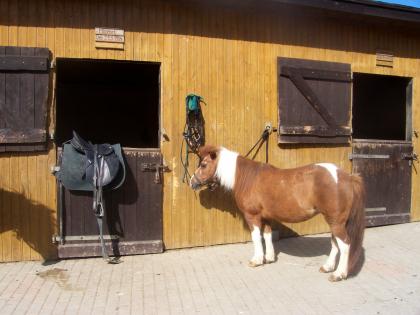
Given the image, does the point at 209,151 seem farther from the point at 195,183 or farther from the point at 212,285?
the point at 212,285

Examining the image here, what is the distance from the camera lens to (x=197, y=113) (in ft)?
16.6

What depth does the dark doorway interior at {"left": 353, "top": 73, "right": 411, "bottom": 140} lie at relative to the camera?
812cm

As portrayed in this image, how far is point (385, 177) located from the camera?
246 inches

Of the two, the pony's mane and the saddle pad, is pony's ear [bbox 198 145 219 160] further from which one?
the saddle pad

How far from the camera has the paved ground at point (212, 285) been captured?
3471mm

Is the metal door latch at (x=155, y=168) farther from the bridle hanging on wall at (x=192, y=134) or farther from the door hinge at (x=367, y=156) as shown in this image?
the door hinge at (x=367, y=156)

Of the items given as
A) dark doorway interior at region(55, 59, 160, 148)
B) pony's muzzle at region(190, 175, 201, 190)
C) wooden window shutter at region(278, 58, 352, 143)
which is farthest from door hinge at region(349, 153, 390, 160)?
dark doorway interior at region(55, 59, 160, 148)

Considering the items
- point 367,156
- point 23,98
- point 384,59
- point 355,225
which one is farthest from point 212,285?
point 384,59

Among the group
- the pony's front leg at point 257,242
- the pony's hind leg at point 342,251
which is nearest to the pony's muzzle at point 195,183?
the pony's front leg at point 257,242

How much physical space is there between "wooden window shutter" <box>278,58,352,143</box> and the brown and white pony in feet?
3.80

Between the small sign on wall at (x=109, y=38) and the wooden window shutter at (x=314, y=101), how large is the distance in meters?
2.14

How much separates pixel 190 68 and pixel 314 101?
1.80 m

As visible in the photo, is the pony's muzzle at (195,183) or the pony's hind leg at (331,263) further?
the pony's muzzle at (195,183)

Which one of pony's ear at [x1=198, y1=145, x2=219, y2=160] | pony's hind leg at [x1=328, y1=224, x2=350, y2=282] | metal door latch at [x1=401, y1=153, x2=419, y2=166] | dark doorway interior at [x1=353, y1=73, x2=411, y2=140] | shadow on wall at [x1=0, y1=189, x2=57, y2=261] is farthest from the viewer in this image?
dark doorway interior at [x1=353, y1=73, x2=411, y2=140]
